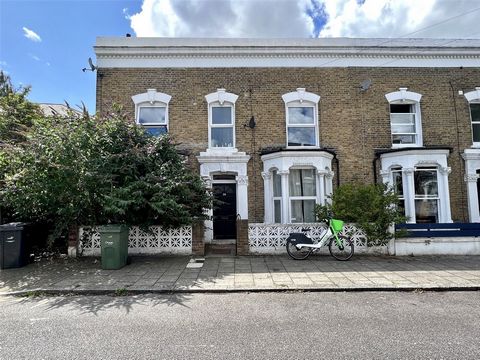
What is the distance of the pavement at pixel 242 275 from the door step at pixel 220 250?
0.58 meters

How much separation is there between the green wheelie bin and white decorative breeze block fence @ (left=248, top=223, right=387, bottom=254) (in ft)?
12.2

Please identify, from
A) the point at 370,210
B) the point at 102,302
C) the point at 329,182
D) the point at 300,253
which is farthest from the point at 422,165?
the point at 102,302

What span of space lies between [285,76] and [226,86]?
2.38m

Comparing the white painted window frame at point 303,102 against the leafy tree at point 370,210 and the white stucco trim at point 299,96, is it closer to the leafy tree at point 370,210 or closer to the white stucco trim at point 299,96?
the white stucco trim at point 299,96

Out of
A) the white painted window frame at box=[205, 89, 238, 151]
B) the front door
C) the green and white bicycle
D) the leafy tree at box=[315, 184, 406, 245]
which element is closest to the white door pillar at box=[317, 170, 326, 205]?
the leafy tree at box=[315, 184, 406, 245]

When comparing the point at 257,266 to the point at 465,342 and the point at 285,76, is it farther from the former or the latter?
the point at 285,76

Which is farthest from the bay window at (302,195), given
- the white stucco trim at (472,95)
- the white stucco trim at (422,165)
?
the white stucco trim at (472,95)

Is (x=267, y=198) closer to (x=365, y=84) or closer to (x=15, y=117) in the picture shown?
(x=365, y=84)

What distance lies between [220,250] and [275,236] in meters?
1.92

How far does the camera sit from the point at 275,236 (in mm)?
9430

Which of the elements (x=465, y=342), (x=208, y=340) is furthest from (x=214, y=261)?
(x=465, y=342)

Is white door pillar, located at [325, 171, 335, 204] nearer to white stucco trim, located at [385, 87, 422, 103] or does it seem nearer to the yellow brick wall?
the yellow brick wall

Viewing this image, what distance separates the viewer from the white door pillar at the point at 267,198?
1127 centimetres

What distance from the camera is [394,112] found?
40.4ft
